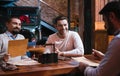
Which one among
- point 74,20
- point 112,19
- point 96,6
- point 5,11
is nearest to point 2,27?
point 5,11

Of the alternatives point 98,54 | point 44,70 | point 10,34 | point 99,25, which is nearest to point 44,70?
point 44,70

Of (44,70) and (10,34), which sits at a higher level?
(10,34)

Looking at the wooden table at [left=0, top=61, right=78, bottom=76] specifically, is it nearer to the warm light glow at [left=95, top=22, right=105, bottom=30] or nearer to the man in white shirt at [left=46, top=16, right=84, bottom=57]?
the man in white shirt at [left=46, top=16, right=84, bottom=57]

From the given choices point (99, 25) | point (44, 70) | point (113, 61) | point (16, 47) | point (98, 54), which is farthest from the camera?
point (99, 25)

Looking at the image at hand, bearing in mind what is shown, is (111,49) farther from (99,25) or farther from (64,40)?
(99,25)

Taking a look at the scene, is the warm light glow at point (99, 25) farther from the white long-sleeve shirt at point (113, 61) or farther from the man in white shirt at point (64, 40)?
the white long-sleeve shirt at point (113, 61)

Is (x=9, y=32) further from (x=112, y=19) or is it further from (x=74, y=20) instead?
(x=74, y=20)

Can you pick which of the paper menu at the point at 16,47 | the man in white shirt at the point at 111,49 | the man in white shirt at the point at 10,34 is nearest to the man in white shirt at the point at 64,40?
the man in white shirt at the point at 10,34

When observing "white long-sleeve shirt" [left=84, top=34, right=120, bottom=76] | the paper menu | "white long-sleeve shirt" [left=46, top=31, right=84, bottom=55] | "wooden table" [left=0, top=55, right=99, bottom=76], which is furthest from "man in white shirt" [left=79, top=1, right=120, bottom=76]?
"white long-sleeve shirt" [left=46, top=31, right=84, bottom=55]

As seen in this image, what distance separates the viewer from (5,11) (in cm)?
667

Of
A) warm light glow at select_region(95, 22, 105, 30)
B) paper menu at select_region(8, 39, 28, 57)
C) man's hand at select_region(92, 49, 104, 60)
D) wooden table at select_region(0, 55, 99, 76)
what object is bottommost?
wooden table at select_region(0, 55, 99, 76)

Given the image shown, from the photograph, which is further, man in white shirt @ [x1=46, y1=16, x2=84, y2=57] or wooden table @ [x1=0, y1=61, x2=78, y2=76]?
man in white shirt @ [x1=46, y1=16, x2=84, y2=57]

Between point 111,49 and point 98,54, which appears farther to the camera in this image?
point 98,54

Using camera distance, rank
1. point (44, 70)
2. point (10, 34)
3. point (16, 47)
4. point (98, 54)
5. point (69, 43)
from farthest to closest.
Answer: point (69, 43) → point (10, 34) → point (98, 54) → point (16, 47) → point (44, 70)
